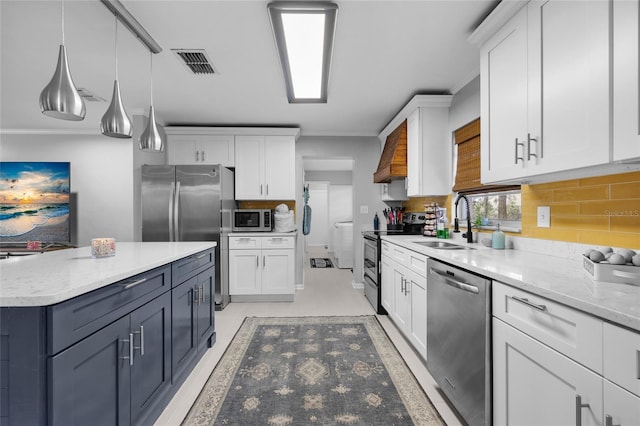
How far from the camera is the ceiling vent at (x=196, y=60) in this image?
249 cm

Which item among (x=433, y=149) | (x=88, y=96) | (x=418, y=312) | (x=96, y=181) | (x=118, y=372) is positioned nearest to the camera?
(x=118, y=372)

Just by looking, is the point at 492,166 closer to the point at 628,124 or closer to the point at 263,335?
the point at 628,124

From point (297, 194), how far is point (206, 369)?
3105 millimetres

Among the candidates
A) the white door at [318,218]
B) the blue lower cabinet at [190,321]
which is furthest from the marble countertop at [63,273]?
the white door at [318,218]

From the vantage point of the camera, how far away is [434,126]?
338 cm

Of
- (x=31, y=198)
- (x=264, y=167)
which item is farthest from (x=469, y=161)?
(x=31, y=198)

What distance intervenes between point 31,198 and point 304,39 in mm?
5314

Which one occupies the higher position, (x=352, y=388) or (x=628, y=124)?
(x=628, y=124)

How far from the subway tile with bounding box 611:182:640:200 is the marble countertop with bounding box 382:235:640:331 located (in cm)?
40

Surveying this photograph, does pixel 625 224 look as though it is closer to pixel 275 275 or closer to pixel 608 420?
pixel 608 420

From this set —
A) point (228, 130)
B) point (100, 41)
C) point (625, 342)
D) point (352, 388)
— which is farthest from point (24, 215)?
point (625, 342)

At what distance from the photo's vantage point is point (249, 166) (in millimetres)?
4547

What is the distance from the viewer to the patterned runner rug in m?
1.80

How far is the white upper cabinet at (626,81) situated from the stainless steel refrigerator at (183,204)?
3.72 metres
